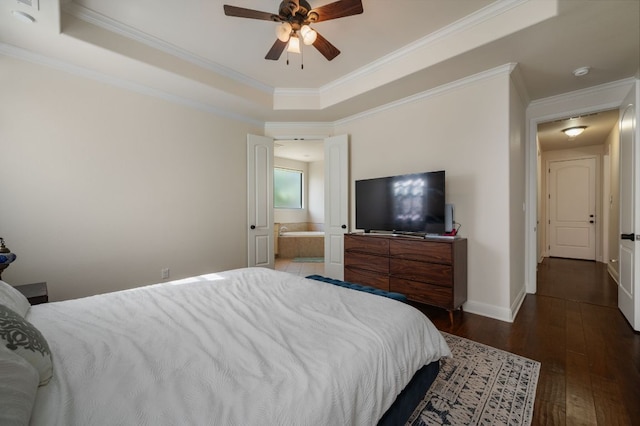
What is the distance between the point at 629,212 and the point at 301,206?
6.64 metres

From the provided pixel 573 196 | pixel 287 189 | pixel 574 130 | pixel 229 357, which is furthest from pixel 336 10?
pixel 573 196

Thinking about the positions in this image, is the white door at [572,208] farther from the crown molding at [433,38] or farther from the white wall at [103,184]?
the white wall at [103,184]

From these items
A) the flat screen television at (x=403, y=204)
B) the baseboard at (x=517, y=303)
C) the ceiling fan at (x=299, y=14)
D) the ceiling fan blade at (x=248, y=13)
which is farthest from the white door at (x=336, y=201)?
the ceiling fan blade at (x=248, y=13)

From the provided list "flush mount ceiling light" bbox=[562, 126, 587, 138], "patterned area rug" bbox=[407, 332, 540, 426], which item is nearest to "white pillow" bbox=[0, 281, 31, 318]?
"patterned area rug" bbox=[407, 332, 540, 426]

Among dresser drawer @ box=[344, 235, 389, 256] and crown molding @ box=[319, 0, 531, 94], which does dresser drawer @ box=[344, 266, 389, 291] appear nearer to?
dresser drawer @ box=[344, 235, 389, 256]

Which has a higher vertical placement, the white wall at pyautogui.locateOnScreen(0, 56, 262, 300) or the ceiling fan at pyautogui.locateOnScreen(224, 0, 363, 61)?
the ceiling fan at pyautogui.locateOnScreen(224, 0, 363, 61)

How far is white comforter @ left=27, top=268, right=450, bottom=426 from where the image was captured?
746mm

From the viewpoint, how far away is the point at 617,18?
2.10 m

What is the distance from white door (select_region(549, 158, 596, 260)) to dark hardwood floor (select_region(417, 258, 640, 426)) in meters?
2.92

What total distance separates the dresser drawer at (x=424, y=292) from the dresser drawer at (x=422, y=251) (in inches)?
10.7

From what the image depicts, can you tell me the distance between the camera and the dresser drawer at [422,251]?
2730 millimetres

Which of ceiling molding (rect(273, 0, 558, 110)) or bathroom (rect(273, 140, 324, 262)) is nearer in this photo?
ceiling molding (rect(273, 0, 558, 110))

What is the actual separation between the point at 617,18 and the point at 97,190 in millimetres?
4902

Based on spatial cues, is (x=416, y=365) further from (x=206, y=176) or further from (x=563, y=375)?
(x=206, y=176)
